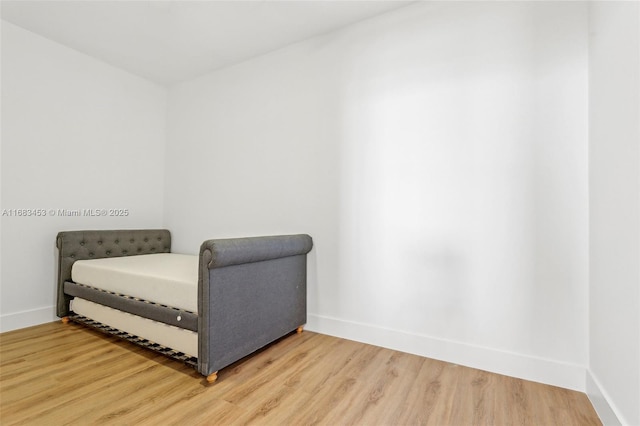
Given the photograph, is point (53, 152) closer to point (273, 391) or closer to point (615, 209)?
point (273, 391)

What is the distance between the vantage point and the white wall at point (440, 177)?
1.66 m

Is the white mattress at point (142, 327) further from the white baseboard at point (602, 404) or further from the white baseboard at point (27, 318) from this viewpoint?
the white baseboard at point (602, 404)

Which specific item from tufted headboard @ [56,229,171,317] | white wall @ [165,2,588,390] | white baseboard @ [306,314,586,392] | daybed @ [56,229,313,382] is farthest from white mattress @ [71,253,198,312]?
white baseboard @ [306,314,586,392]

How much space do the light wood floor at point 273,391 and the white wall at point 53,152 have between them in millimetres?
685

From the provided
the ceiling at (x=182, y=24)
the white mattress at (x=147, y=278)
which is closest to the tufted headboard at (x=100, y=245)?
the white mattress at (x=147, y=278)

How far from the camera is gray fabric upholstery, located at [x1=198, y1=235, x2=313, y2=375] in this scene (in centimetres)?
161

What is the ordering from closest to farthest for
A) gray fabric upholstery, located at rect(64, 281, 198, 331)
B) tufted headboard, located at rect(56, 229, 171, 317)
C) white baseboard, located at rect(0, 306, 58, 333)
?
1. gray fabric upholstery, located at rect(64, 281, 198, 331)
2. white baseboard, located at rect(0, 306, 58, 333)
3. tufted headboard, located at rect(56, 229, 171, 317)

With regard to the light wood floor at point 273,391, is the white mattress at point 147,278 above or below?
above

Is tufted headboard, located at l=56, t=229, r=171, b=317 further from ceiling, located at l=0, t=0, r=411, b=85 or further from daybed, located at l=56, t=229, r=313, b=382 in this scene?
ceiling, located at l=0, t=0, r=411, b=85

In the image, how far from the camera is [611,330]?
1280 millimetres

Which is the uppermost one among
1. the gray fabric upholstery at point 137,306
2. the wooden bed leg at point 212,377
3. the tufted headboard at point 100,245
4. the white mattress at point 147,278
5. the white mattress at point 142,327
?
the tufted headboard at point 100,245

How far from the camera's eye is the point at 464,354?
1.87 m

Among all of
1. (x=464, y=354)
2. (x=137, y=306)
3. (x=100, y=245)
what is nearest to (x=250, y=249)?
(x=137, y=306)

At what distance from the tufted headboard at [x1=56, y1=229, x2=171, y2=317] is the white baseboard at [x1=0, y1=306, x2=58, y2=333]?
13cm
